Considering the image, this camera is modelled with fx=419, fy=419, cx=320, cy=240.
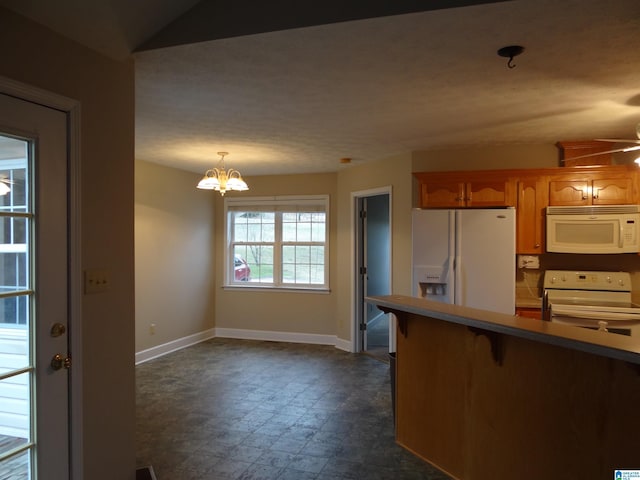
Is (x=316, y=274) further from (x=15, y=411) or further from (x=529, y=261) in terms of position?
(x=15, y=411)

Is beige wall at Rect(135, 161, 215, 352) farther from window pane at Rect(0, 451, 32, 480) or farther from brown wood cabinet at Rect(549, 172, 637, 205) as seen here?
brown wood cabinet at Rect(549, 172, 637, 205)

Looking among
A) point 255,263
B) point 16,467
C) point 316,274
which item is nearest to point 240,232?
point 255,263

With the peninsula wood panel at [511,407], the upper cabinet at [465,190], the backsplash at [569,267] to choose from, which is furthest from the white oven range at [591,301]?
the peninsula wood panel at [511,407]

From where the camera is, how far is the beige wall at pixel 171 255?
16.2 feet

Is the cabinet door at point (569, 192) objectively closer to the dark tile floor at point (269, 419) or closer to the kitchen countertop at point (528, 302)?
the kitchen countertop at point (528, 302)

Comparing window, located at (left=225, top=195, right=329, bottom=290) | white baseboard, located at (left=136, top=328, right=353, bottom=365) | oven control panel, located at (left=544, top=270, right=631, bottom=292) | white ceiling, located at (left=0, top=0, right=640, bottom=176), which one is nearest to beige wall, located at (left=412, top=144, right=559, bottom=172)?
white ceiling, located at (left=0, top=0, right=640, bottom=176)

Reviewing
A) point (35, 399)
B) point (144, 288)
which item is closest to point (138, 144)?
point (144, 288)

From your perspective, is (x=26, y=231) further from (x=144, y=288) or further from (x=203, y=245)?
(x=203, y=245)

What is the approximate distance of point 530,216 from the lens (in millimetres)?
3959

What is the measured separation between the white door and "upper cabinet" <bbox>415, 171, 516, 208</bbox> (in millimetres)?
3183

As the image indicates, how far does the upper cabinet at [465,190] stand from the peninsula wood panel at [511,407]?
175cm

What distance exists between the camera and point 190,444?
2.92 m

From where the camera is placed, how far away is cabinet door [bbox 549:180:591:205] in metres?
3.84

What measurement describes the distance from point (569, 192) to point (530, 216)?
1.30 ft
